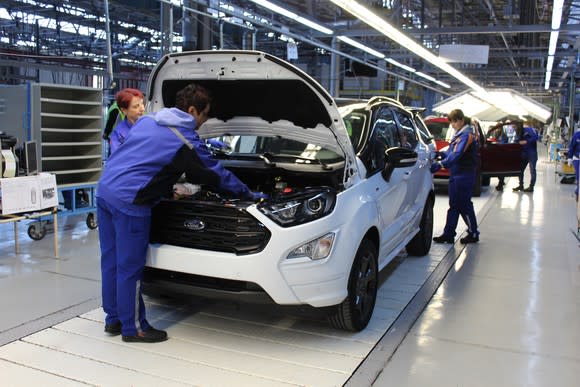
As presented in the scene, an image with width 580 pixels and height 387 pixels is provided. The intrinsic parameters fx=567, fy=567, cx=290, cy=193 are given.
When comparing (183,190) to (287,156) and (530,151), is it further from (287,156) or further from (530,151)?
(530,151)

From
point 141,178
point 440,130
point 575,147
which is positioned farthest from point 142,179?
Answer: point 440,130

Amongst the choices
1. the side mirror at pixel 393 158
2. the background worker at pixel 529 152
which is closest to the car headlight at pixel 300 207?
the side mirror at pixel 393 158

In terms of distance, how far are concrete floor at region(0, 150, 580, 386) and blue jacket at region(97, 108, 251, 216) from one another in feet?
3.02

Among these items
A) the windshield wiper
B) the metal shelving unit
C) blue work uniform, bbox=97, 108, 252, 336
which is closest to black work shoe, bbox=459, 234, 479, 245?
the windshield wiper

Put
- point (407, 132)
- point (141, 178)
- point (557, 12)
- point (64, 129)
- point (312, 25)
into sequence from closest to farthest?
point (141, 178)
point (407, 132)
point (64, 129)
point (557, 12)
point (312, 25)

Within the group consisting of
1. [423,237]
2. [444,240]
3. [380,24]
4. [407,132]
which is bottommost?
[444,240]

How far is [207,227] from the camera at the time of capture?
3.47 meters

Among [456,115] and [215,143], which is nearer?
[215,143]

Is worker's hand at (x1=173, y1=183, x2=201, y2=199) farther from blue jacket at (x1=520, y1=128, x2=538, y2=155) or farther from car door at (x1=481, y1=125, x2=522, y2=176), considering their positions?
blue jacket at (x1=520, y1=128, x2=538, y2=155)

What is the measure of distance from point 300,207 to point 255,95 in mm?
1098

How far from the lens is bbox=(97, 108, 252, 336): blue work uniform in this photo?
334cm

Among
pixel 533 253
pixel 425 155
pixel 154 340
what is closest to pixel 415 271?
pixel 425 155

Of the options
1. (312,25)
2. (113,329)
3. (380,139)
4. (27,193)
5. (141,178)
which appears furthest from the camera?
(312,25)

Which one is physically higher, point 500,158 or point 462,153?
point 462,153
